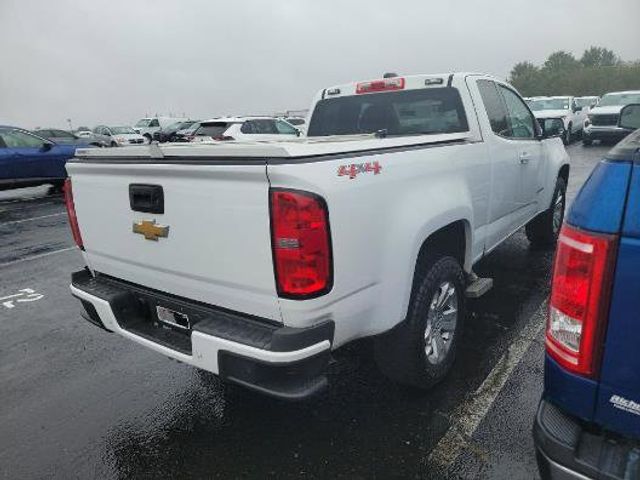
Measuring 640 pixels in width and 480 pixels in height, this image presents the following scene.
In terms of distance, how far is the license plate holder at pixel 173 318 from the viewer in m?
2.64

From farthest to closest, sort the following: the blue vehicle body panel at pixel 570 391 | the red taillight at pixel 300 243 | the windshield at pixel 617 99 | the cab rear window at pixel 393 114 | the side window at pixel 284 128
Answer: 1. the windshield at pixel 617 99
2. the side window at pixel 284 128
3. the cab rear window at pixel 393 114
4. the red taillight at pixel 300 243
5. the blue vehicle body panel at pixel 570 391

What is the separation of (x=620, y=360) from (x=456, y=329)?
193 cm

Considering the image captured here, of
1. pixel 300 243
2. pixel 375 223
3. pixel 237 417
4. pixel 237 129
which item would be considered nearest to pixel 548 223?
pixel 375 223

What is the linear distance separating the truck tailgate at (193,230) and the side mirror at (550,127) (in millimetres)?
3995

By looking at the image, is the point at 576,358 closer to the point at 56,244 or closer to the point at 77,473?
the point at 77,473

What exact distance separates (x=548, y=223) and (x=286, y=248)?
4827mm

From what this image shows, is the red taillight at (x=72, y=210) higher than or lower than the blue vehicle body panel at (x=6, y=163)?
higher

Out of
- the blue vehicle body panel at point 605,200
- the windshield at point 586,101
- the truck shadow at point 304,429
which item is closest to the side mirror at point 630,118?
the truck shadow at point 304,429

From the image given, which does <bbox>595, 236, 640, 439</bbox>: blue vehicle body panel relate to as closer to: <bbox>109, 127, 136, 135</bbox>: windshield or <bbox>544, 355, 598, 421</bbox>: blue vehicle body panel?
<bbox>544, 355, 598, 421</bbox>: blue vehicle body panel

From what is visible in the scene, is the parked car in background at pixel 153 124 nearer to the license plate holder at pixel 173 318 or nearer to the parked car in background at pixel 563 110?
the parked car in background at pixel 563 110

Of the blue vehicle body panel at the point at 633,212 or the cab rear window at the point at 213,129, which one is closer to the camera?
the blue vehicle body panel at the point at 633,212

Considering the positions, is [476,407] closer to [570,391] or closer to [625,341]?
[570,391]

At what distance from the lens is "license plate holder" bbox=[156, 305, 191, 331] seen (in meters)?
2.64

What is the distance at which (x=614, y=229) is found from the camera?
1.39m
